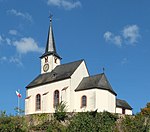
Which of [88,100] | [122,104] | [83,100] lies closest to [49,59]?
[83,100]

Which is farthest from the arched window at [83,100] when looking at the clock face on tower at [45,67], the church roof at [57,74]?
the clock face on tower at [45,67]

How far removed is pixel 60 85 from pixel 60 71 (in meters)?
3.82

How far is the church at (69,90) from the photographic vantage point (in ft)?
198

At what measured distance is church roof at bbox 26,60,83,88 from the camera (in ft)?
210

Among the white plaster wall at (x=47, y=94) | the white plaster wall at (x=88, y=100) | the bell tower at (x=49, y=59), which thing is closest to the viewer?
the white plaster wall at (x=88, y=100)

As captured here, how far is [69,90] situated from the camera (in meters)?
61.9

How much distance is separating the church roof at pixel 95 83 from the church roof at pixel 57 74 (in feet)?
8.74

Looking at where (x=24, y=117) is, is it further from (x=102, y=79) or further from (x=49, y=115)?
(x=102, y=79)

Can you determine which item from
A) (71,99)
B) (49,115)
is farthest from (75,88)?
(49,115)

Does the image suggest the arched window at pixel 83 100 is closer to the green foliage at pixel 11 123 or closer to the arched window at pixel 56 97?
the arched window at pixel 56 97

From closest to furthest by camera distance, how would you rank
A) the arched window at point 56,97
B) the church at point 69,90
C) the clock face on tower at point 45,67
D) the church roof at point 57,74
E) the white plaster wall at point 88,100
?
the white plaster wall at point 88,100
the church at point 69,90
the arched window at point 56,97
the church roof at point 57,74
the clock face on tower at point 45,67

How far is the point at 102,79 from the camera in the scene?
203ft

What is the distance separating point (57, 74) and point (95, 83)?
822 centimetres

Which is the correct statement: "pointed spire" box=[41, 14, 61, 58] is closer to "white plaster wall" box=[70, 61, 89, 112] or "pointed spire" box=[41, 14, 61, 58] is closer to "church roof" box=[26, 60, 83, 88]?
"church roof" box=[26, 60, 83, 88]
